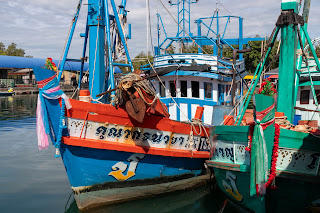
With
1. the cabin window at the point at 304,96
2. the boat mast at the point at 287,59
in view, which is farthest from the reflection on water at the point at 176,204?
the cabin window at the point at 304,96

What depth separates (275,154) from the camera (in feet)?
19.8

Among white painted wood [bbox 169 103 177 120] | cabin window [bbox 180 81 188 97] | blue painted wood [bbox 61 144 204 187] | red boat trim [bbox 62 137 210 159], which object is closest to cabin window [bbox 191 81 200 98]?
cabin window [bbox 180 81 188 97]

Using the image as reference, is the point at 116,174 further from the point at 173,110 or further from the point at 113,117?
the point at 173,110

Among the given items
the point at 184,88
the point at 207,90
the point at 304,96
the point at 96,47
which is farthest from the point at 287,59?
the point at 96,47

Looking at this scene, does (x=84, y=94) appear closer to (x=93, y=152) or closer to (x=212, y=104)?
(x=93, y=152)

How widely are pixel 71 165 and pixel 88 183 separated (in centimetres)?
59

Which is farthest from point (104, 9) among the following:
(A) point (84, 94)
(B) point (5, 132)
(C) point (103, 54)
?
(B) point (5, 132)

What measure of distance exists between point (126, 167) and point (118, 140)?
2.35 ft

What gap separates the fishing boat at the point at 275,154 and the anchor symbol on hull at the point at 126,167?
183cm

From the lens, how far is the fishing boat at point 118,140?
674 centimetres

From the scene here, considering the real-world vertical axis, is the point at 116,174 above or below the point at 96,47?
below

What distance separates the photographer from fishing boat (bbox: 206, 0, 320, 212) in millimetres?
5867

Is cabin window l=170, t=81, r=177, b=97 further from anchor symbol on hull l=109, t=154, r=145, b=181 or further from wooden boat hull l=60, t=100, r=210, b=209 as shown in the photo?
anchor symbol on hull l=109, t=154, r=145, b=181

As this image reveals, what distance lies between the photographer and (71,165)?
7074 millimetres
